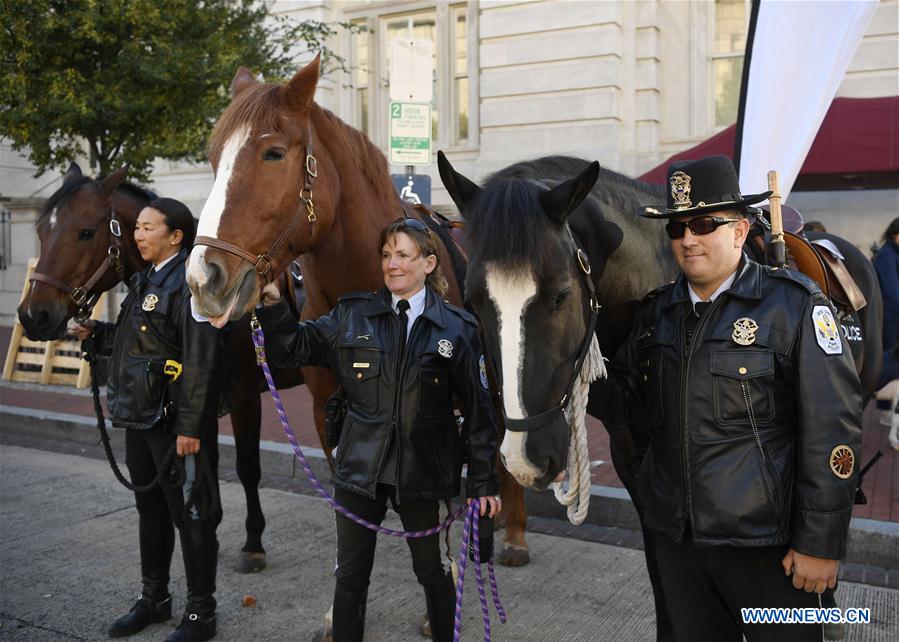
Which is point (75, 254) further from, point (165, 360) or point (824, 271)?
point (824, 271)

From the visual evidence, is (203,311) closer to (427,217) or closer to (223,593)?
(427,217)

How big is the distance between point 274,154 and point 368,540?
1.57 meters

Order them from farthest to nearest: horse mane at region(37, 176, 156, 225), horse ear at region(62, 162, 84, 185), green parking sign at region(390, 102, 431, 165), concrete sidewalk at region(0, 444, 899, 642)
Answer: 1. green parking sign at region(390, 102, 431, 165)
2. horse ear at region(62, 162, 84, 185)
3. horse mane at region(37, 176, 156, 225)
4. concrete sidewalk at region(0, 444, 899, 642)

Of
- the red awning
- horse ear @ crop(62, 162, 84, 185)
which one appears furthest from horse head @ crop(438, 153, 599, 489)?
the red awning

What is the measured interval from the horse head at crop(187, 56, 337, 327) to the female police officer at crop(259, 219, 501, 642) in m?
0.23

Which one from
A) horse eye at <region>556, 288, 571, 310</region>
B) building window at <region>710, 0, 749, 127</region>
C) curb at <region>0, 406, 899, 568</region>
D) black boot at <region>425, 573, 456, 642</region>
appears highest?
building window at <region>710, 0, 749, 127</region>

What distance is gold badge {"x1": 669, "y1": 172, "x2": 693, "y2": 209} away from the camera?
7.33ft

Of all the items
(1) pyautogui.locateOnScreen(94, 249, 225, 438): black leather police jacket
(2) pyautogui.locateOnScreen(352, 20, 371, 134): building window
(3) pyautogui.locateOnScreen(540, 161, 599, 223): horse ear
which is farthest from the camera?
(2) pyautogui.locateOnScreen(352, 20, 371, 134): building window

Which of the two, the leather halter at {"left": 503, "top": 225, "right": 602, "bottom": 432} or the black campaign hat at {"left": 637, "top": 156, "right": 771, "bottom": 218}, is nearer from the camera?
the leather halter at {"left": 503, "top": 225, "right": 602, "bottom": 432}

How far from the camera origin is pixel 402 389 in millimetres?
2900

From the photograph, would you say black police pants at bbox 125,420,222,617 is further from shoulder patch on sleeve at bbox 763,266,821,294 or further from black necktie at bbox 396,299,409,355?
shoulder patch on sleeve at bbox 763,266,821,294

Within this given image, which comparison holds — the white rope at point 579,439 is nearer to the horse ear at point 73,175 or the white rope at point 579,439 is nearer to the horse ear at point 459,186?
the horse ear at point 459,186

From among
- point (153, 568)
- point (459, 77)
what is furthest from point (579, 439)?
point (459, 77)

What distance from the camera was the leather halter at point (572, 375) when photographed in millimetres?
2094
